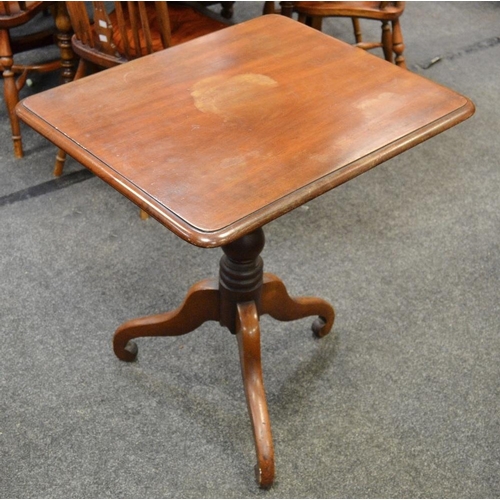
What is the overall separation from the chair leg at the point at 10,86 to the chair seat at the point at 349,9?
96 centimetres

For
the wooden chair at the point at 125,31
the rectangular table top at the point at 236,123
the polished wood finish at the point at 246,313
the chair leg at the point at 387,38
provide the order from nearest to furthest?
1. the rectangular table top at the point at 236,123
2. the polished wood finish at the point at 246,313
3. the wooden chair at the point at 125,31
4. the chair leg at the point at 387,38

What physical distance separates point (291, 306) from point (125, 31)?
0.85 m

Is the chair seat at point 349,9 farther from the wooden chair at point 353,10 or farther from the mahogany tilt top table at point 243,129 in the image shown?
the mahogany tilt top table at point 243,129

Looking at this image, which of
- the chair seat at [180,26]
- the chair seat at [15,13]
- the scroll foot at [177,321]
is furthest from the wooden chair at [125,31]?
the scroll foot at [177,321]

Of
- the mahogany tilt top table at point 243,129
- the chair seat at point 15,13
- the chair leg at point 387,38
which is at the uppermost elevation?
the mahogany tilt top table at point 243,129

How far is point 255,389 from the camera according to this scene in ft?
4.44

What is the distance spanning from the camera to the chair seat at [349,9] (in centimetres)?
210

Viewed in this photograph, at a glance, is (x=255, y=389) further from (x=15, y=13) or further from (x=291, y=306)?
(x=15, y=13)

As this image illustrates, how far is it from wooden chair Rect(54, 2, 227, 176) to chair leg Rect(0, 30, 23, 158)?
19 centimetres

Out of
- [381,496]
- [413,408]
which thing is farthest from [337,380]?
[381,496]

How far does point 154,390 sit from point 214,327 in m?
0.24

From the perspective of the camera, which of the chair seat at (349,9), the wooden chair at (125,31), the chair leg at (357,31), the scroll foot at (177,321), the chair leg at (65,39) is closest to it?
the scroll foot at (177,321)

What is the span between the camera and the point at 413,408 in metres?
1.47

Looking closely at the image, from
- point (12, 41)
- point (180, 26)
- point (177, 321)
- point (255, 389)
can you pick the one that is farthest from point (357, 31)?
point (255, 389)
